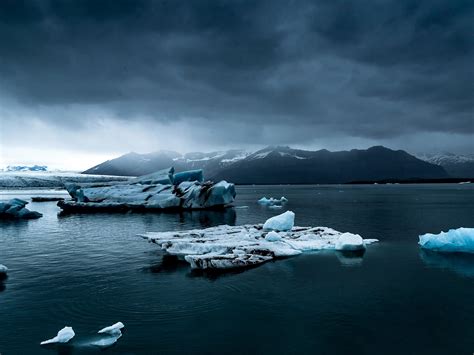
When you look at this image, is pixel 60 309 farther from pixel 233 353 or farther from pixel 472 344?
pixel 472 344

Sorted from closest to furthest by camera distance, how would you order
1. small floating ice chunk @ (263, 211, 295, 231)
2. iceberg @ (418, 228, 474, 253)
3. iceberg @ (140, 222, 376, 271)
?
iceberg @ (140, 222, 376, 271) < iceberg @ (418, 228, 474, 253) < small floating ice chunk @ (263, 211, 295, 231)

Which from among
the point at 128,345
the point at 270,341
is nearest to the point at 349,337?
the point at 270,341

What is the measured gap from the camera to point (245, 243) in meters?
19.1

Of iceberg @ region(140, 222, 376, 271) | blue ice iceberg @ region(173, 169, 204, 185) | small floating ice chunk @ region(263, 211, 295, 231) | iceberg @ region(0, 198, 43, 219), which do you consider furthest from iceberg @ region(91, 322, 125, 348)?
blue ice iceberg @ region(173, 169, 204, 185)

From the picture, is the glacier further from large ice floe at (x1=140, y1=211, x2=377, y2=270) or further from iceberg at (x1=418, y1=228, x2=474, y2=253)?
iceberg at (x1=418, y1=228, x2=474, y2=253)

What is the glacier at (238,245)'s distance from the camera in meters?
15.6

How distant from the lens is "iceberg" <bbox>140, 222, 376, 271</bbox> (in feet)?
51.3

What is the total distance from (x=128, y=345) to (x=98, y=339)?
90 cm

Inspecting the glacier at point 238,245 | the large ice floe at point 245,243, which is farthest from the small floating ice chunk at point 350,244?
the glacier at point 238,245

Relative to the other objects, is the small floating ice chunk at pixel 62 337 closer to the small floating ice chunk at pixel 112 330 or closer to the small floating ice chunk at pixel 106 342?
the small floating ice chunk at pixel 106 342

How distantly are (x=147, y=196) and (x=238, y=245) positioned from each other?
31.0 m

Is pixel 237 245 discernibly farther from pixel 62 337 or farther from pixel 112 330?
pixel 62 337

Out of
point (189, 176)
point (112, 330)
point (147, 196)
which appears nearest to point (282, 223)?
point (112, 330)

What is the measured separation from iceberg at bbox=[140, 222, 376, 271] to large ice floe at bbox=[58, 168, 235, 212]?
21.9 meters
